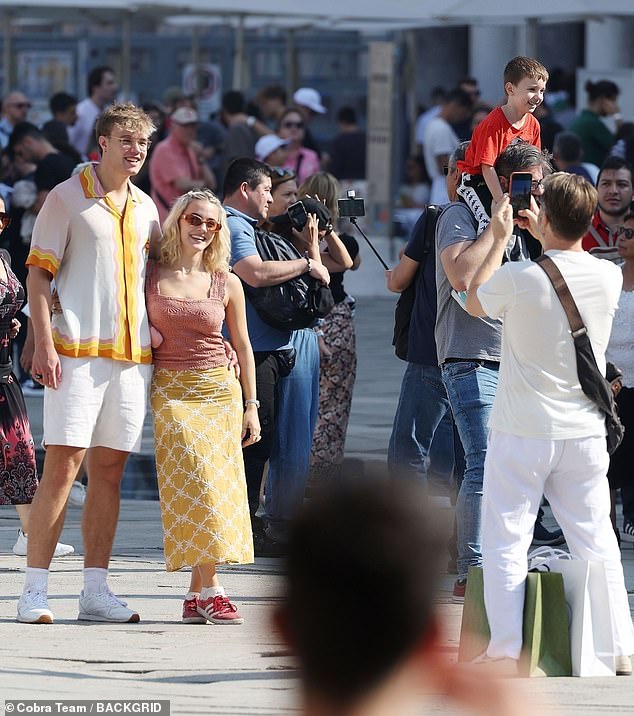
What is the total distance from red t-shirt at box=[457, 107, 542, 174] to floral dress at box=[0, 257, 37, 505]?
199 cm

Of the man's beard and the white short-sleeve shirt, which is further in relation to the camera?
the man's beard

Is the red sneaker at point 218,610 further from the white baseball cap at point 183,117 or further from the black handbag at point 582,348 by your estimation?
the white baseball cap at point 183,117

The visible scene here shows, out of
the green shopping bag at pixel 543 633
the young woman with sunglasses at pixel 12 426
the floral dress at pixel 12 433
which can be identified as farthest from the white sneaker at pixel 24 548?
the green shopping bag at pixel 543 633

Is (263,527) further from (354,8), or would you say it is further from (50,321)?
(354,8)

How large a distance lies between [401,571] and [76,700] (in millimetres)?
2797

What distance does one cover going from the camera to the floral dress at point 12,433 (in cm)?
669

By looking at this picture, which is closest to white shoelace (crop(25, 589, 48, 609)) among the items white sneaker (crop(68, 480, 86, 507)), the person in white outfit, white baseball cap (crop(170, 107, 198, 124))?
the person in white outfit

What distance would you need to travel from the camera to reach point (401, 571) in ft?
6.46

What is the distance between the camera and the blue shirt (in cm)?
705

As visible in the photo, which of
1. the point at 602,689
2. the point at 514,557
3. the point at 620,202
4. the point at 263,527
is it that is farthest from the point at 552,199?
the point at 620,202

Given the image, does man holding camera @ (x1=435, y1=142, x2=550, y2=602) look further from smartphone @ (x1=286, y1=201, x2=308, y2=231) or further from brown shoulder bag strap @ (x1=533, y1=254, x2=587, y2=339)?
smartphone @ (x1=286, y1=201, x2=308, y2=231)

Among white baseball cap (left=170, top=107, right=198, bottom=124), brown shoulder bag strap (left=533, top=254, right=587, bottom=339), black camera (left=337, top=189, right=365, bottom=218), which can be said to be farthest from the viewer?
white baseball cap (left=170, top=107, right=198, bottom=124)

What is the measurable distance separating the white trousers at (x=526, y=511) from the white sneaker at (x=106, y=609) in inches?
57.1

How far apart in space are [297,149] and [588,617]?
477 inches
